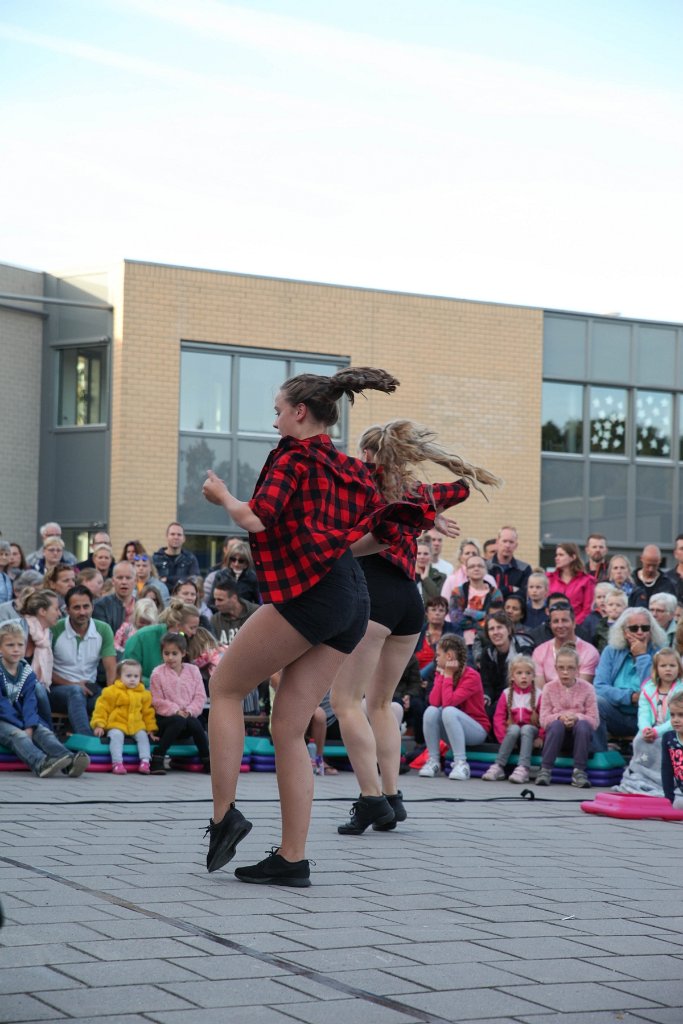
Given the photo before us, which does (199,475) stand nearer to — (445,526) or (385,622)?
(385,622)

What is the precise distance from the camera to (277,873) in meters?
5.02

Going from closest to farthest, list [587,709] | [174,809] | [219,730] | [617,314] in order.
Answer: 1. [219,730]
2. [174,809]
3. [587,709]
4. [617,314]

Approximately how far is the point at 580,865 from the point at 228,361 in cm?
1709

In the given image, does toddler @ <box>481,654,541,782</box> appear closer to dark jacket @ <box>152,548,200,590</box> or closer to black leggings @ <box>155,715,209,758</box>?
black leggings @ <box>155,715,209,758</box>

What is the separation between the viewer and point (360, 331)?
23062 millimetres

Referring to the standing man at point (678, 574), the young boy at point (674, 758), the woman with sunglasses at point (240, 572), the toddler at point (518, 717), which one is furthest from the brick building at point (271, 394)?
the young boy at point (674, 758)

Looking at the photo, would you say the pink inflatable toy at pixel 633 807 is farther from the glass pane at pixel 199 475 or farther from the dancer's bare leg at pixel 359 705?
the glass pane at pixel 199 475

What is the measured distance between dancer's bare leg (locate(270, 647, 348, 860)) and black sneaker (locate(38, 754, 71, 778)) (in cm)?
471

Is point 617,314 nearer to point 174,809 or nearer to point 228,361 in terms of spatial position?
point 228,361

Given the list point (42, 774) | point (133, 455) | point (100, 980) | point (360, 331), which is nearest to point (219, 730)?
point (100, 980)

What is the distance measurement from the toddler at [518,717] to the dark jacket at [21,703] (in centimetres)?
344

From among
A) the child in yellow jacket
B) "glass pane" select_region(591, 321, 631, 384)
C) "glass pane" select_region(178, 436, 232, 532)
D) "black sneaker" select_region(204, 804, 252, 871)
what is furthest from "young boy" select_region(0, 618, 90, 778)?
"glass pane" select_region(591, 321, 631, 384)

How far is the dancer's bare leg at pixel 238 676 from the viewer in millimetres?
5016

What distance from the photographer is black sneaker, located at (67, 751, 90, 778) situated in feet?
31.2
